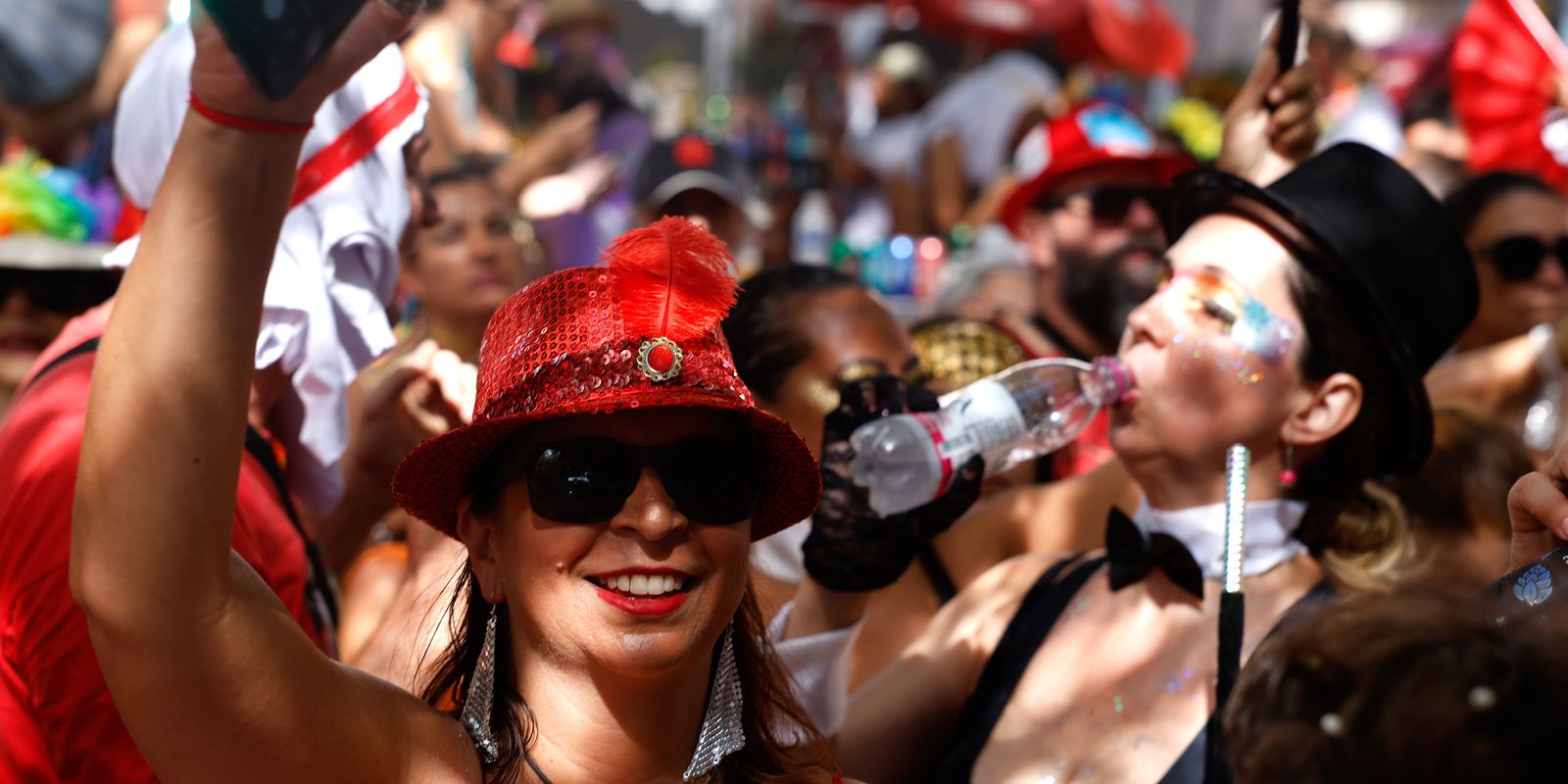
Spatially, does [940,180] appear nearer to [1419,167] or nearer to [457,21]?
[1419,167]

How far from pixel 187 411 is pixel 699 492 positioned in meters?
0.69

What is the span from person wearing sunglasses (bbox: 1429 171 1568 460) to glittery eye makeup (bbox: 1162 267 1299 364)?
7.32ft

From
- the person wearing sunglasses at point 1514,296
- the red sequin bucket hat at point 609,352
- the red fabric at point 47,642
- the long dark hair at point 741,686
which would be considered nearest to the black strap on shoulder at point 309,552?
the red fabric at point 47,642

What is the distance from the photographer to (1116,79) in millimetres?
15016

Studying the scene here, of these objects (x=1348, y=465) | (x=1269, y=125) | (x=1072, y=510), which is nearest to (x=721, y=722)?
(x=1348, y=465)

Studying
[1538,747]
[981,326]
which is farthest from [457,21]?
[1538,747]

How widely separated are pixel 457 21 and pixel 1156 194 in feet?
9.83

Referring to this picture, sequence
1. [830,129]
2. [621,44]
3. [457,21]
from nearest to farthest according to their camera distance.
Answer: [457,21]
[830,129]
[621,44]

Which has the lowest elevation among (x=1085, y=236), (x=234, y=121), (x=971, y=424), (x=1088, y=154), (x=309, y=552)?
(x=1085, y=236)

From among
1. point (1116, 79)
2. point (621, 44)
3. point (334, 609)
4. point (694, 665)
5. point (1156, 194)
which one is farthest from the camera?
point (621, 44)

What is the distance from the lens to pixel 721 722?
2.07 metres

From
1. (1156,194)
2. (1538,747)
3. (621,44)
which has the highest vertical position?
(1538,747)

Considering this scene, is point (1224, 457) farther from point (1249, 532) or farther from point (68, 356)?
point (68, 356)

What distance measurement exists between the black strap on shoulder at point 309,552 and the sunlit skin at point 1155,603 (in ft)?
3.24
